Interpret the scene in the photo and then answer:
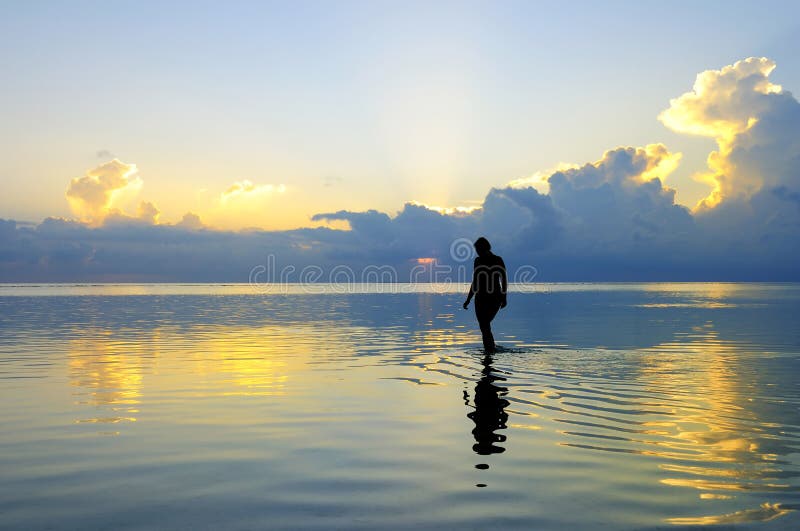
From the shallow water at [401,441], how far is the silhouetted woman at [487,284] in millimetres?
1329

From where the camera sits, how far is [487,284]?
837 inches

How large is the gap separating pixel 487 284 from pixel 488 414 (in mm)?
9842

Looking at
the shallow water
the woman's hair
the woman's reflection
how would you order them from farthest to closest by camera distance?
the woman's hair → the woman's reflection → the shallow water

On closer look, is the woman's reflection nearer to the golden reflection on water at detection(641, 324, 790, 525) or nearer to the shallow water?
the shallow water

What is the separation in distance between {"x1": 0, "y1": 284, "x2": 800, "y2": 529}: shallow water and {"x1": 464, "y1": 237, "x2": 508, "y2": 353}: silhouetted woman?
133 cm

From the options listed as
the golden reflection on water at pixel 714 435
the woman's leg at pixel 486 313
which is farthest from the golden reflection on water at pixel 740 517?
the woman's leg at pixel 486 313

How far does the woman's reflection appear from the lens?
31.1 ft

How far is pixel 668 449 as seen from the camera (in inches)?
355

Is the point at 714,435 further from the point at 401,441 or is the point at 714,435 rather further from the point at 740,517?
the point at 401,441

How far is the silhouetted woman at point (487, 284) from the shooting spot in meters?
21.2

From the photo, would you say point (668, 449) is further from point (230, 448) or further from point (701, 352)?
point (701, 352)

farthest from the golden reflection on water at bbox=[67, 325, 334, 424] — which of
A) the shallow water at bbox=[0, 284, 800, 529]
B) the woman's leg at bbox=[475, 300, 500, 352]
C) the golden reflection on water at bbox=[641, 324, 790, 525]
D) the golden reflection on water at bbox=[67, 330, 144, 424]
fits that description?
the golden reflection on water at bbox=[641, 324, 790, 525]

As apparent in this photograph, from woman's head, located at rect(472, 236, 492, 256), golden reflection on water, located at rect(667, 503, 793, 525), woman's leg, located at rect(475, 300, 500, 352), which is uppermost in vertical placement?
woman's head, located at rect(472, 236, 492, 256)

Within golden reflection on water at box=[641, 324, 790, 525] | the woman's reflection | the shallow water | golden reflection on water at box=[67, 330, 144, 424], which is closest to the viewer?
the shallow water
